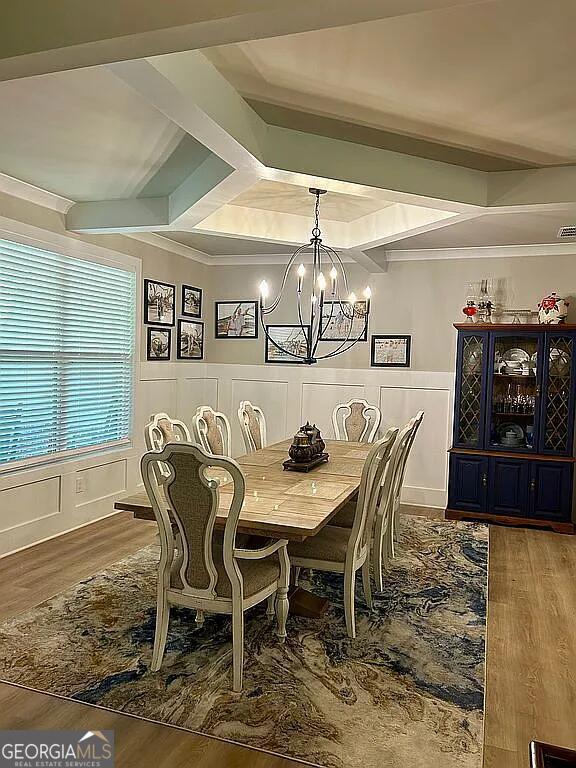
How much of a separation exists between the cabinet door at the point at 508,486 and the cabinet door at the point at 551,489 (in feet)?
0.22

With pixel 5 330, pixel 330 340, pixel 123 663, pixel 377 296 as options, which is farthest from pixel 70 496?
pixel 377 296

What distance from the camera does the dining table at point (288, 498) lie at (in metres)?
2.72

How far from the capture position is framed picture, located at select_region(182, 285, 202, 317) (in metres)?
6.45

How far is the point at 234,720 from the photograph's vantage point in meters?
2.42

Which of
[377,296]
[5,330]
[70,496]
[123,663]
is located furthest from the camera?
[377,296]

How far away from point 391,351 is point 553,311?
1.58 m

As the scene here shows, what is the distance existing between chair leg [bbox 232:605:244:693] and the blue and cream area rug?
0.19ft

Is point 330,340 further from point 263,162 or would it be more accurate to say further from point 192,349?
point 263,162

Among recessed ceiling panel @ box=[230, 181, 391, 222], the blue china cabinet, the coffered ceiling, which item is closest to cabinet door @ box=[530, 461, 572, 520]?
the blue china cabinet

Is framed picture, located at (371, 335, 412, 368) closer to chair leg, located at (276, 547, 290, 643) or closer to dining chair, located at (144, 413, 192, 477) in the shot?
dining chair, located at (144, 413, 192, 477)

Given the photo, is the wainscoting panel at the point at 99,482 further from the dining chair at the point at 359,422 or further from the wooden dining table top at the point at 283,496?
the dining chair at the point at 359,422

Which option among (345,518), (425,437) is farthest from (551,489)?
(345,518)

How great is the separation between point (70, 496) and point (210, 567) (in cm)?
263

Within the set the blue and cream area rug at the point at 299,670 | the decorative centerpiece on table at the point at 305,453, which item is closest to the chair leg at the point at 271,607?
the blue and cream area rug at the point at 299,670
